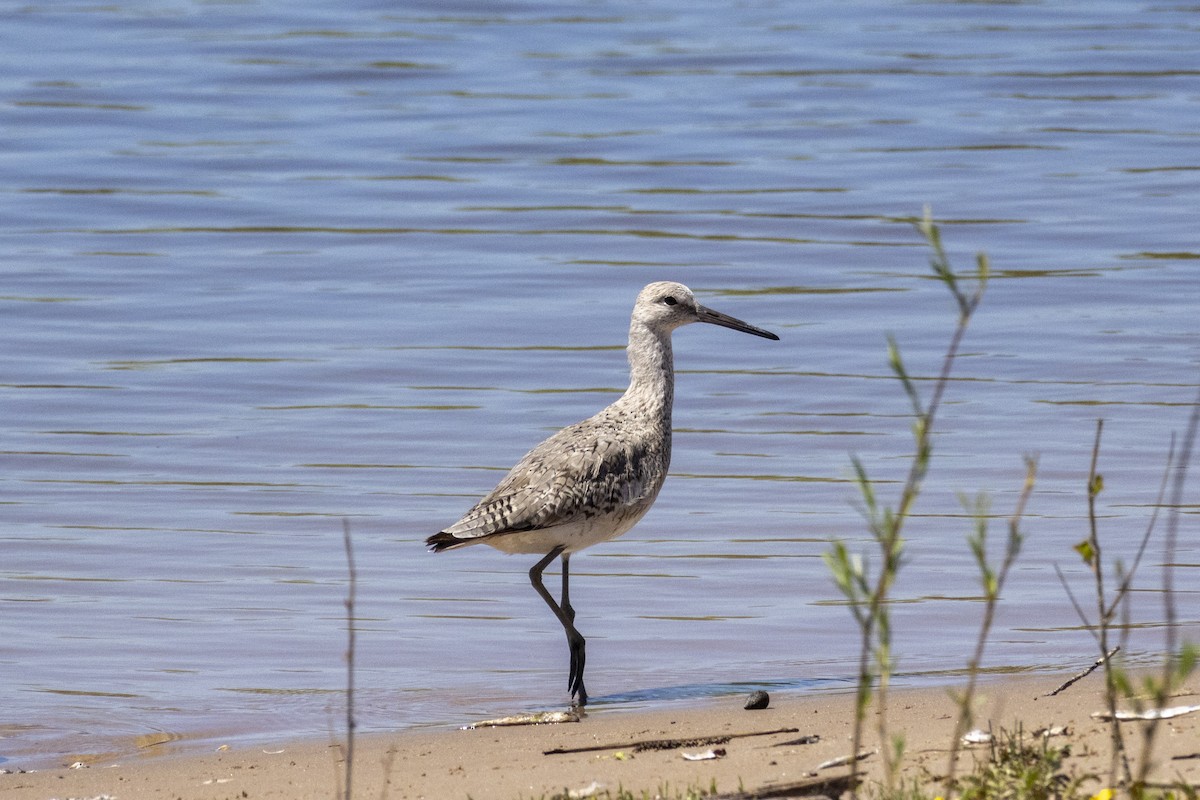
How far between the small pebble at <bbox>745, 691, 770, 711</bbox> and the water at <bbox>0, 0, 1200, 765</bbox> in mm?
517

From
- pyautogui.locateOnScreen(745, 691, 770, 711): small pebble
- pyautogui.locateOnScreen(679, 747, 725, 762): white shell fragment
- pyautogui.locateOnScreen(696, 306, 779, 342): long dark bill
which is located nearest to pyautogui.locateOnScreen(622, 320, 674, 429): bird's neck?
pyautogui.locateOnScreen(696, 306, 779, 342): long dark bill

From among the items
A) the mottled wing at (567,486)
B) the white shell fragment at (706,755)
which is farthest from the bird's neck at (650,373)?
the white shell fragment at (706,755)

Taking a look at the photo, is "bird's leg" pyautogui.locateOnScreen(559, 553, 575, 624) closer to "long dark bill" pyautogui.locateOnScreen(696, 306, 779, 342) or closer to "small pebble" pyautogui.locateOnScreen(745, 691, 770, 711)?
"small pebble" pyautogui.locateOnScreen(745, 691, 770, 711)

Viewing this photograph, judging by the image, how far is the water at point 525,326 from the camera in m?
8.59

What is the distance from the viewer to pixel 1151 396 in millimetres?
12461

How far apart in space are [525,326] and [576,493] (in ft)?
22.3

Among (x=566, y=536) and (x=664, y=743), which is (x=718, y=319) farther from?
(x=664, y=743)

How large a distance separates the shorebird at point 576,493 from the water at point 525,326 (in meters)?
0.51

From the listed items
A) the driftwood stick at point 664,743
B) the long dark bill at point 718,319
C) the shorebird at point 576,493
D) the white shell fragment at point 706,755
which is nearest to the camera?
the white shell fragment at point 706,755

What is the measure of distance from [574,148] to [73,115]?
602 cm

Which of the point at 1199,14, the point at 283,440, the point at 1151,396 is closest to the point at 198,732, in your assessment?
the point at 283,440

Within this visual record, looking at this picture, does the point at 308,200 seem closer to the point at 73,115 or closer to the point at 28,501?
the point at 73,115

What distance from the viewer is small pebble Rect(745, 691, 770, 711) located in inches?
283

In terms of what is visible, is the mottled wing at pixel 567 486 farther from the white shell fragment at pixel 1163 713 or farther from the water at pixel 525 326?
the white shell fragment at pixel 1163 713
